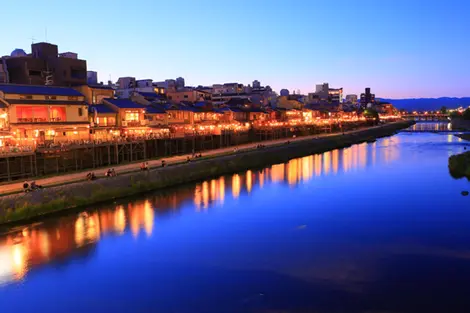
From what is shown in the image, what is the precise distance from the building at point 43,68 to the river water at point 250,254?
88.8ft

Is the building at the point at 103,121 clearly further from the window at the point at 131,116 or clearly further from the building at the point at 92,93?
the building at the point at 92,93

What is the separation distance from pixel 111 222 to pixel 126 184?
6663mm

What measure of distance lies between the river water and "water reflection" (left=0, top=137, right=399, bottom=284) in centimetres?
9

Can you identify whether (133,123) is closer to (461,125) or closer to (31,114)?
(31,114)

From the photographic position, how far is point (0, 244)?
20062 mm

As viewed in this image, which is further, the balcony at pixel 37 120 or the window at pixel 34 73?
the window at pixel 34 73

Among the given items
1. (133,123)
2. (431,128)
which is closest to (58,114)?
(133,123)

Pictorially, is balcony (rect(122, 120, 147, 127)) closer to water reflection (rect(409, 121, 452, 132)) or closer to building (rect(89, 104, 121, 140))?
building (rect(89, 104, 121, 140))

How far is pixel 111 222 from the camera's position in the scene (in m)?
24.2

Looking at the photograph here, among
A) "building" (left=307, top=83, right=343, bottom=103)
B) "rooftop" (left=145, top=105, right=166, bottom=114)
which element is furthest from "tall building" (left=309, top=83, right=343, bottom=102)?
"rooftop" (left=145, top=105, right=166, bottom=114)

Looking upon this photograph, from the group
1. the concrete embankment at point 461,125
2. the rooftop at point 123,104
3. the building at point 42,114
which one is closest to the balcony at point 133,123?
the rooftop at point 123,104

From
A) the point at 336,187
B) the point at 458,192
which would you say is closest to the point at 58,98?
the point at 336,187

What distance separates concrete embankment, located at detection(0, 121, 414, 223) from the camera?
2375 centimetres

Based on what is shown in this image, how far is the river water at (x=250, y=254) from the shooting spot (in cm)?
1421
